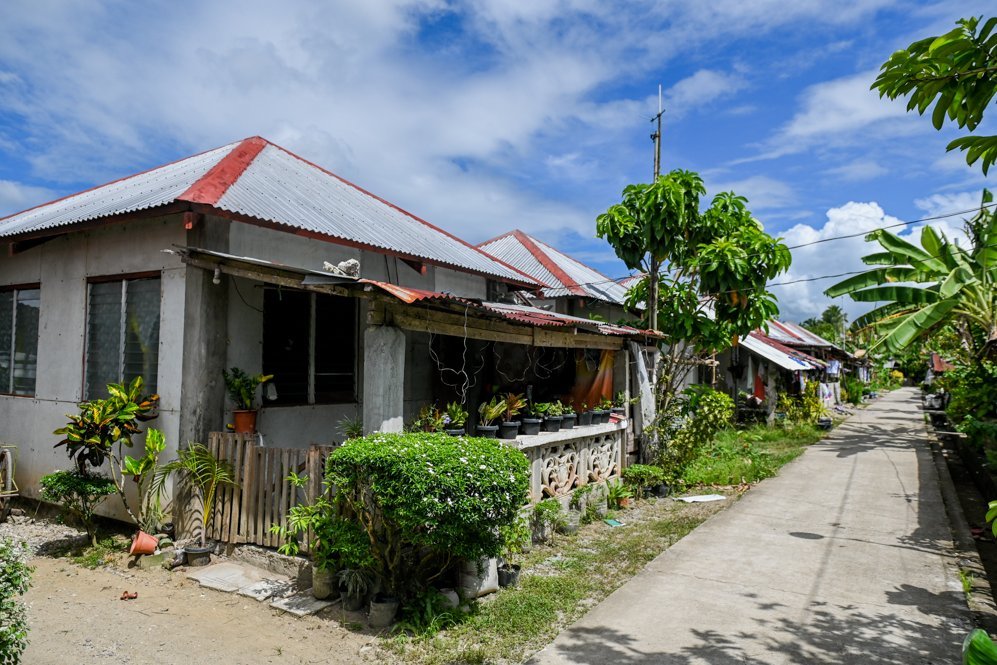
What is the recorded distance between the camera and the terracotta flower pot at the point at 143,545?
21.2ft

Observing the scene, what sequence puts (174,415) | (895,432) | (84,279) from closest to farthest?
(174,415) < (84,279) < (895,432)

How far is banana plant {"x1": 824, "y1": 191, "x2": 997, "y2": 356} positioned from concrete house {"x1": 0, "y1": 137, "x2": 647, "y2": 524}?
7.10 meters

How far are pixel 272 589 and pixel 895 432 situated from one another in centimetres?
2188

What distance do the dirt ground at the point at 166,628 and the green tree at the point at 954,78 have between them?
4923 mm

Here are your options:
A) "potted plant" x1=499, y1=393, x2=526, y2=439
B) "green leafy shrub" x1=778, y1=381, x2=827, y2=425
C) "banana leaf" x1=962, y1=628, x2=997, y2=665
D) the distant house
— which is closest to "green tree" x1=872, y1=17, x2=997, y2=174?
"banana leaf" x1=962, y1=628, x2=997, y2=665

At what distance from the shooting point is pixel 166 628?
5105mm

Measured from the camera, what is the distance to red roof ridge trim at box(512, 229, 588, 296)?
50.8 ft

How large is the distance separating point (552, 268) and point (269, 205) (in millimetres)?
10107

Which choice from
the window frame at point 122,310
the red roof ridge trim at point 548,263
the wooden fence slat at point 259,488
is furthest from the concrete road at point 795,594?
the red roof ridge trim at point 548,263

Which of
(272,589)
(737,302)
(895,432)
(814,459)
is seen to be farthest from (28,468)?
(895,432)

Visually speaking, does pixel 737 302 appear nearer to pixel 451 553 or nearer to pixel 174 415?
pixel 451 553

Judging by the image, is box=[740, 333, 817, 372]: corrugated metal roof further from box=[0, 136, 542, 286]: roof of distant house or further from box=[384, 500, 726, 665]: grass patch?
box=[384, 500, 726, 665]: grass patch

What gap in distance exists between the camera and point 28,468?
870 cm

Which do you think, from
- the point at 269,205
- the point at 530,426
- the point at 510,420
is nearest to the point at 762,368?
the point at 530,426
